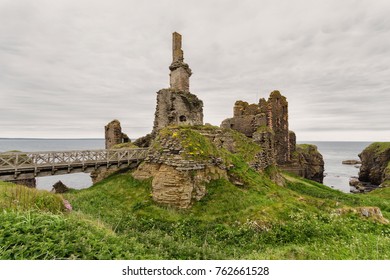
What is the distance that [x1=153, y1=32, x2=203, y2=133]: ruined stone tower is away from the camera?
26094 mm

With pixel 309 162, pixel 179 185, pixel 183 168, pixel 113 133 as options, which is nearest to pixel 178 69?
pixel 113 133

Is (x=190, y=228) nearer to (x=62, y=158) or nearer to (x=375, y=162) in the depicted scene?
(x=62, y=158)

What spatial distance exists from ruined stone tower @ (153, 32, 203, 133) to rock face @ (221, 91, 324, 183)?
844 centimetres

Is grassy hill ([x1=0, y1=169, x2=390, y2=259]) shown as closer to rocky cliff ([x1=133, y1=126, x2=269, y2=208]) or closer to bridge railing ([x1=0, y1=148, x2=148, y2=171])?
rocky cliff ([x1=133, y1=126, x2=269, y2=208])

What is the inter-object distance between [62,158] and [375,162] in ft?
227

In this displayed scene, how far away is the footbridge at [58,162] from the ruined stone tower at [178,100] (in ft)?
21.4

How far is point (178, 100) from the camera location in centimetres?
2611

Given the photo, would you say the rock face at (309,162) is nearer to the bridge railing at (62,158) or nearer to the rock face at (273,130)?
the rock face at (273,130)

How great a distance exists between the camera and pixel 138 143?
30.4 metres

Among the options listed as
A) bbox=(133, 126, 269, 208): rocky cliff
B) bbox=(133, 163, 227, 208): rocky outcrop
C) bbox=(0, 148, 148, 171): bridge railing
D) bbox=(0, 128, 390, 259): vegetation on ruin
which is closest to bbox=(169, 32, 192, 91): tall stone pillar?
bbox=(0, 148, 148, 171): bridge railing

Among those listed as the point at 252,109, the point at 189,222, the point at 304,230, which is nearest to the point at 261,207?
the point at 304,230

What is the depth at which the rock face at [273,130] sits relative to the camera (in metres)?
29.2

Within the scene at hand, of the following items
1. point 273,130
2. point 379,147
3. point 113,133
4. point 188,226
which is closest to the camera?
point 188,226

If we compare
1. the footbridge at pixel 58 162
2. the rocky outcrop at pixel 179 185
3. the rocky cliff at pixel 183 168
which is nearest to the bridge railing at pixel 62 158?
the footbridge at pixel 58 162
